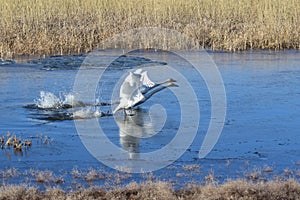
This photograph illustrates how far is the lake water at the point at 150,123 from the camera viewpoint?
23.4ft

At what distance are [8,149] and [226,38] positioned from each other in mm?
11047

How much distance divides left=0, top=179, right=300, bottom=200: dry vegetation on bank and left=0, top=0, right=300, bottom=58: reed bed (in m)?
10.7

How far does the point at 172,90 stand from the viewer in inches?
463

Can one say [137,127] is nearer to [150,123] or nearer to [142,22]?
[150,123]

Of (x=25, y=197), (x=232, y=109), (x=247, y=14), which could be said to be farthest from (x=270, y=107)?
(x=247, y=14)

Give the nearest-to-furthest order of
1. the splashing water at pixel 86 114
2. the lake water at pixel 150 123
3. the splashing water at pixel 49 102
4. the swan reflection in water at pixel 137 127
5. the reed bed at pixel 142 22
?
the lake water at pixel 150 123 < the swan reflection in water at pixel 137 127 < the splashing water at pixel 86 114 < the splashing water at pixel 49 102 < the reed bed at pixel 142 22

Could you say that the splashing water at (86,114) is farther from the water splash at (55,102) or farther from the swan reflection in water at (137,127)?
the water splash at (55,102)

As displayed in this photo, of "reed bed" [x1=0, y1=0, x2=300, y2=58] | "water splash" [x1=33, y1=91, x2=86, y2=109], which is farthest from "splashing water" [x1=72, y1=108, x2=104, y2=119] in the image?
"reed bed" [x1=0, y1=0, x2=300, y2=58]

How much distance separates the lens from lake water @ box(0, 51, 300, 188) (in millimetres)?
7121

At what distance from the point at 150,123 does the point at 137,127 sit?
0.32 meters

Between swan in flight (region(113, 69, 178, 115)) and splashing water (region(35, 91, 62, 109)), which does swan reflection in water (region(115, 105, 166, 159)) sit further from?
splashing water (region(35, 91, 62, 109))

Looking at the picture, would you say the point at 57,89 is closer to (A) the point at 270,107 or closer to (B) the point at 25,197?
(A) the point at 270,107

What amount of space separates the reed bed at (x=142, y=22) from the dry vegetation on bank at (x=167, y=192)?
10709mm

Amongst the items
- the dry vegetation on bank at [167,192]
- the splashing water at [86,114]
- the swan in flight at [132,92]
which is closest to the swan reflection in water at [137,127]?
the swan in flight at [132,92]
